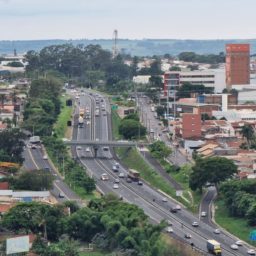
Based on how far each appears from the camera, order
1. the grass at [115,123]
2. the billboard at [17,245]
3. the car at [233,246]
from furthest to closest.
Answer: the grass at [115,123], the car at [233,246], the billboard at [17,245]

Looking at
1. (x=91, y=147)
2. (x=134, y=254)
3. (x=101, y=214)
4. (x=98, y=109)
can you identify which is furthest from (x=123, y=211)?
(x=98, y=109)

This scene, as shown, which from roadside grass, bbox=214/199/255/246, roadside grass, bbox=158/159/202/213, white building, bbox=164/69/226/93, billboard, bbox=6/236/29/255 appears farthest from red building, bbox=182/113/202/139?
billboard, bbox=6/236/29/255

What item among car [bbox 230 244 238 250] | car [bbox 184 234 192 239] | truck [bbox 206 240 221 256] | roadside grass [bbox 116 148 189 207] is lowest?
roadside grass [bbox 116 148 189 207]

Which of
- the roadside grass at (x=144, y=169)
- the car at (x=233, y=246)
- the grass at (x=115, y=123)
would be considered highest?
the car at (x=233, y=246)

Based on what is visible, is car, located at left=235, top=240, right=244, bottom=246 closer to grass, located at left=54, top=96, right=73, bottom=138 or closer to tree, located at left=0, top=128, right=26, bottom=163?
tree, located at left=0, top=128, right=26, bottom=163

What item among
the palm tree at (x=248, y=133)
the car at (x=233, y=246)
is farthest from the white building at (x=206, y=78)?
the car at (x=233, y=246)

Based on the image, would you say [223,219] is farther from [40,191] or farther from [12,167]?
[12,167]

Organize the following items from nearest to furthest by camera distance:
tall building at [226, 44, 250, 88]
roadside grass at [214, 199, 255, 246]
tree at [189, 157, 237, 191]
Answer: roadside grass at [214, 199, 255, 246]
tree at [189, 157, 237, 191]
tall building at [226, 44, 250, 88]

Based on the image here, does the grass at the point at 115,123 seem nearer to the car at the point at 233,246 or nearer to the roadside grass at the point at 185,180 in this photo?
the roadside grass at the point at 185,180
